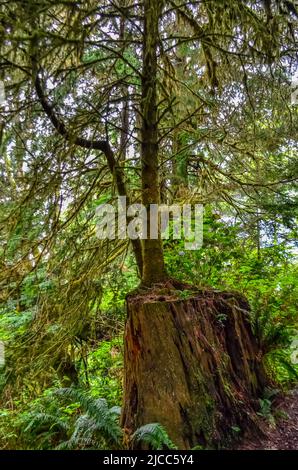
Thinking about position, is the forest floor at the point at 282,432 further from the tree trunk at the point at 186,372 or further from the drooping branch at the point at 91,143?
the drooping branch at the point at 91,143

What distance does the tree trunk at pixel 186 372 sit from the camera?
3.05 m

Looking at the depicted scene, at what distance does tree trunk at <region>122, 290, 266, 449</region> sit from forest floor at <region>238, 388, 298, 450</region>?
0.15m

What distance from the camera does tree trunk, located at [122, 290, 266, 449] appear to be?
3049 millimetres

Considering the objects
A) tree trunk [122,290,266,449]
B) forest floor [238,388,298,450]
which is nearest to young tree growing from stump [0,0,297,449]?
tree trunk [122,290,266,449]

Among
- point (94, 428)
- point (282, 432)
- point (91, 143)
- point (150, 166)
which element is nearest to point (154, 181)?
point (150, 166)

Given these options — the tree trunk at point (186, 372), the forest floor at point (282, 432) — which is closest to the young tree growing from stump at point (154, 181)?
the tree trunk at point (186, 372)

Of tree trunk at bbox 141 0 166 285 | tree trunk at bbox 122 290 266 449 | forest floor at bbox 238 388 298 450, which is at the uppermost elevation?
tree trunk at bbox 141 0 166 285

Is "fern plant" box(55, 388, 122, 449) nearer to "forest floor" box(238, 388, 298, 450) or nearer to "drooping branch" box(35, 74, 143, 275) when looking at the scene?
"forest floor" box(238, 388, 298, 450)

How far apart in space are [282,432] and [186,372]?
114cm

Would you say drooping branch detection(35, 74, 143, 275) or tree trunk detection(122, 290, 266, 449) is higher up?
drooping branch detection(35, 74, 143, 275)
